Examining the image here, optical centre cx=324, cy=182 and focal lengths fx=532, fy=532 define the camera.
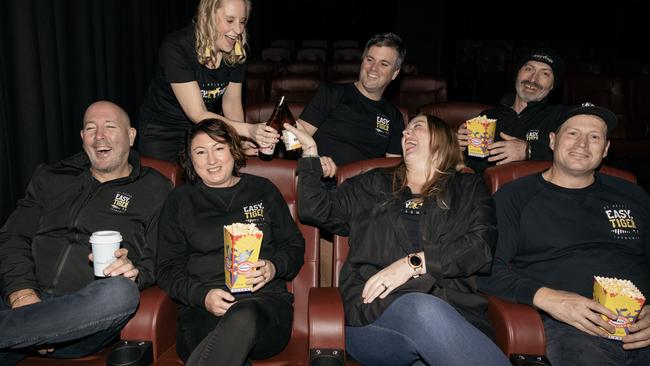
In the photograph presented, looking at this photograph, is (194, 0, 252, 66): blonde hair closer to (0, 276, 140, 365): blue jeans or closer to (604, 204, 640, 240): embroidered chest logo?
(0, 276, 140, 365): blue jeans

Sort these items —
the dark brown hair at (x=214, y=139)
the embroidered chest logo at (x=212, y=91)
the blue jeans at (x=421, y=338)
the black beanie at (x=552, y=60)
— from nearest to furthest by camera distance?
the blue jeans at (x=421, y=338) < the dark brown hair at (x=214, y=139) < the embroidered chest logo at (x=212, y=91) < the black beanie at (x=552, y=60)

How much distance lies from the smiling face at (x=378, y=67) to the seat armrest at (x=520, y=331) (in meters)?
1.69

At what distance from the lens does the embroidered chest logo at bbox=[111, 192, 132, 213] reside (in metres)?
2.38

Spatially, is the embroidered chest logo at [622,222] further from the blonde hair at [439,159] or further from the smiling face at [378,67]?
the smiling face at [378,67]

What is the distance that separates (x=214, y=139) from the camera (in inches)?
90.2

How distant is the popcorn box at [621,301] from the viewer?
182cm

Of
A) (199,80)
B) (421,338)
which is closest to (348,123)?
(199,80)

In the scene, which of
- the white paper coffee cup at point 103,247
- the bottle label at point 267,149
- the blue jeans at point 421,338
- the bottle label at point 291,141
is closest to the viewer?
the blue jeans at point 421,338

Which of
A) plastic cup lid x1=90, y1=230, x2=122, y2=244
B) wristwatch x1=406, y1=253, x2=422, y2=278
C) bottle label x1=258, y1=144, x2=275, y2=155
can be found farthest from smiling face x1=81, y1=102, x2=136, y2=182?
wristwatch x1=406, y1=253, x2=422, y2=278

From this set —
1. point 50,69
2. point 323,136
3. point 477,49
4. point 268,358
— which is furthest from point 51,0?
point 477,49

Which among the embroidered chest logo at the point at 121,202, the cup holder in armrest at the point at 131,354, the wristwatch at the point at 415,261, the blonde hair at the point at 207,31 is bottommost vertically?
the cup holder in armrest at the point at 131,354

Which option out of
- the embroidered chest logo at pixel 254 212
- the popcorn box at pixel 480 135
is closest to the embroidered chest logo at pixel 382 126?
the popcorn box at pixel 480 135

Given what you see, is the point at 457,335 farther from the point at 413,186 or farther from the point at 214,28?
the point at 214,28

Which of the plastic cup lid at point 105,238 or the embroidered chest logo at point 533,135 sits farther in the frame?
the embroidered chest logo at point 533,135
